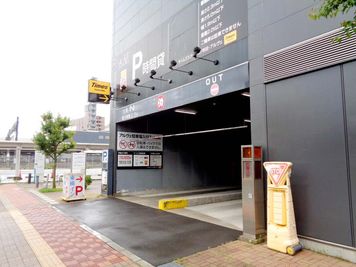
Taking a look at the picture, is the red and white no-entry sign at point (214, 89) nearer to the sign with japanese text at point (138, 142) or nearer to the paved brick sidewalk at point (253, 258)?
the paved brick sidewalk at point (253, 258)

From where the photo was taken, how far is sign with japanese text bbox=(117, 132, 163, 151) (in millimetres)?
13055

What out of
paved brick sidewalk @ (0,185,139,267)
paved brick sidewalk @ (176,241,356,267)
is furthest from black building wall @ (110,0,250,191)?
paved brick sidewalk @ (0,185,139,267)

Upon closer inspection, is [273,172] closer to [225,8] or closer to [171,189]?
[225,8]

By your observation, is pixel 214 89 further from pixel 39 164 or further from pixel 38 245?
pixel 39 164

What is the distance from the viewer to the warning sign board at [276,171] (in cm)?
501

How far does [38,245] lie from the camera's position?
556cm

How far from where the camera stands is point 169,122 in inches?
563

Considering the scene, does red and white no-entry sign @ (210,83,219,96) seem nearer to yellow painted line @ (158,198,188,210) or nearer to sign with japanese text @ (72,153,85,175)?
yellow painted line @ (158,198,188,210)

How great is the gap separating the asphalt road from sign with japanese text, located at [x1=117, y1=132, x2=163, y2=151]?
3852mm

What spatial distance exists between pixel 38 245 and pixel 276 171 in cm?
499

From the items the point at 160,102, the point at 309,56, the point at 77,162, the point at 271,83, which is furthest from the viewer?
the point at 77,162

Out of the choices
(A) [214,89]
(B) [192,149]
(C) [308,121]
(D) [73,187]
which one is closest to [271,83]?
(C) [308,121]

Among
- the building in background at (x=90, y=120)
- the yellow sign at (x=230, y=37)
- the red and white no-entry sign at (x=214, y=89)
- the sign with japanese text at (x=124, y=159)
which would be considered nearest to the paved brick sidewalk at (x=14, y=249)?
the red and white no-entry sign at (x=214, y=89)

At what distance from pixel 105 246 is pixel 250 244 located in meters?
2.92
